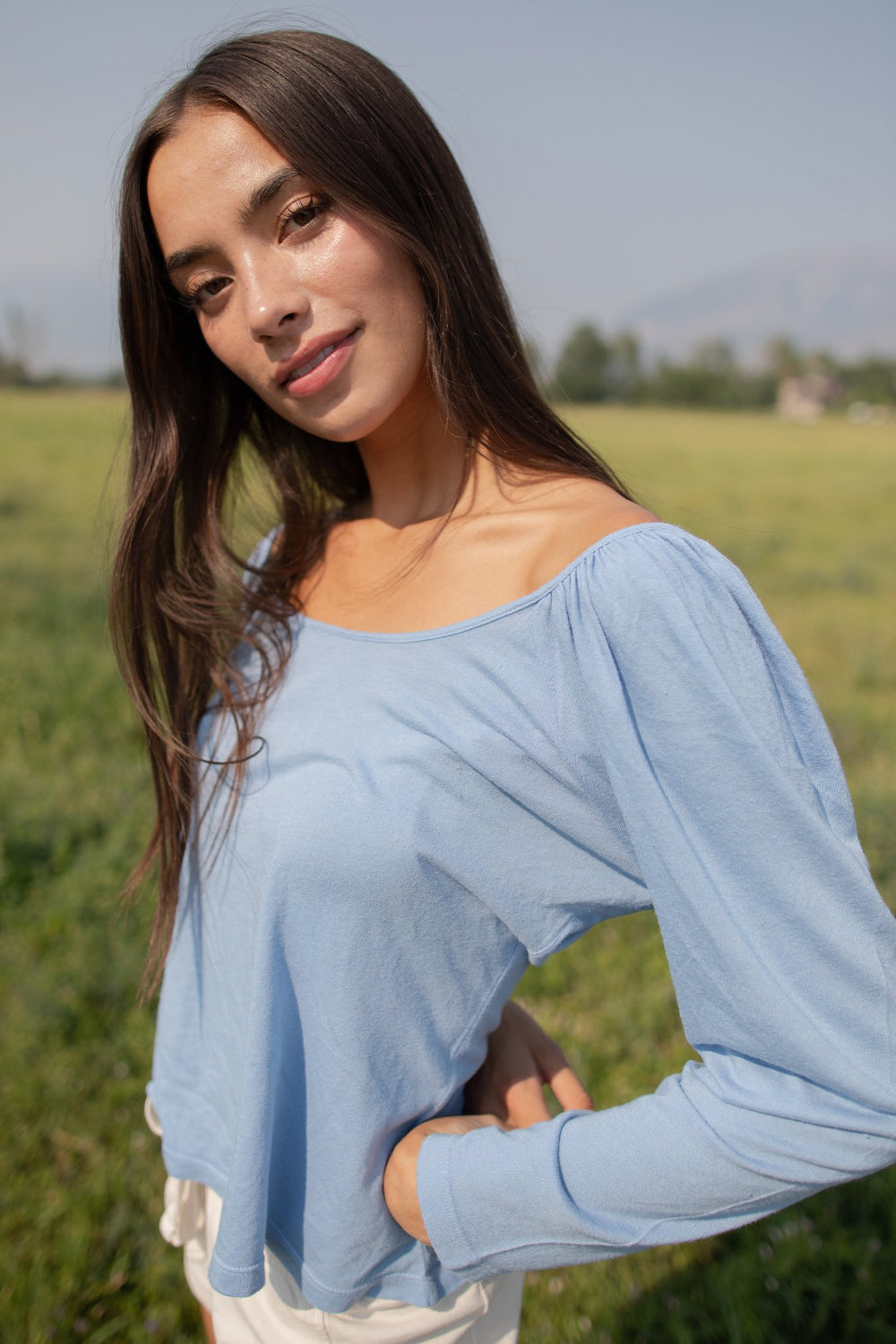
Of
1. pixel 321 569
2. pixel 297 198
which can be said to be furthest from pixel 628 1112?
pixel 297 198

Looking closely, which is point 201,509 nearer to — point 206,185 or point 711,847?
point 206,185

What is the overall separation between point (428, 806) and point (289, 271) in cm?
73

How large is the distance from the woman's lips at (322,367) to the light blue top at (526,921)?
34 centimetres

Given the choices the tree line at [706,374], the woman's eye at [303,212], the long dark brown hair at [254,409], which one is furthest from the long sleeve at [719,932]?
the tree line at [706,374]

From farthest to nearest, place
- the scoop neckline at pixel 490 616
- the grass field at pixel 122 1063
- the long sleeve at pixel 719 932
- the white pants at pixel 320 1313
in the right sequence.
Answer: the grass field at pixel 122 1063
the white pants at pixel 320 1313
the scoop neckline at pixel 490 616
the long sleeve at pixel 719 932

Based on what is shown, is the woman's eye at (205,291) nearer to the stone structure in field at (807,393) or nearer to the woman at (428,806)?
the woman at (428,806)

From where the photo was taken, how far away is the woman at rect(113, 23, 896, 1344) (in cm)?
101

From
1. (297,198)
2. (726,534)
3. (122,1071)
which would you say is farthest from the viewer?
(726,534)

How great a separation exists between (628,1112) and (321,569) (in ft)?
3.36

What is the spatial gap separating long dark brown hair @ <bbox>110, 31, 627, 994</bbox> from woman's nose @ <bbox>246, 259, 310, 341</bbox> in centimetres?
13

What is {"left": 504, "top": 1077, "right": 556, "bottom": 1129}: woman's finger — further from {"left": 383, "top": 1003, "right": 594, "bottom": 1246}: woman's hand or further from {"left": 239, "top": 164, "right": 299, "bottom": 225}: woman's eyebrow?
{"left": 239, "top": 164, "right": 299, "bottom": 225}: woman's eyebrow

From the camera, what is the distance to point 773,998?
3.24ft

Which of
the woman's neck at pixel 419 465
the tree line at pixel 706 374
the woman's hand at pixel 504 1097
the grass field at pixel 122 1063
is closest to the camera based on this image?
the woman's hand at pixel 504 1097

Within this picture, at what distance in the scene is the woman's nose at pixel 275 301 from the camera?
135 centimetres
